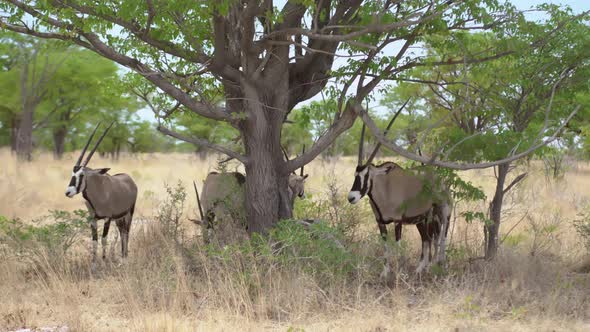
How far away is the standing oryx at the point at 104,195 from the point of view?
710 cm

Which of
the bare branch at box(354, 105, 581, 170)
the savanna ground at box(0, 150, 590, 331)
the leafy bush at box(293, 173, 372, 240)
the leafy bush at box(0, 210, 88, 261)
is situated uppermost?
the bare branch at box(354, 105, 581, 170)

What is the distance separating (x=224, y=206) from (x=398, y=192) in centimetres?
234

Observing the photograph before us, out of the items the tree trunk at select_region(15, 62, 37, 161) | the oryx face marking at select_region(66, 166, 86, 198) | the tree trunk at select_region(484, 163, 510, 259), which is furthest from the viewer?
the tree trunk at select_region(15, 62, 37, 161)

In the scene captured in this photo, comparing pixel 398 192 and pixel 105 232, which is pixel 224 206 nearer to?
pixel 105 232

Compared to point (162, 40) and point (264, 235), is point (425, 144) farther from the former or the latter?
point (162, 40)

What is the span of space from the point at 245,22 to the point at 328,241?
2.39m

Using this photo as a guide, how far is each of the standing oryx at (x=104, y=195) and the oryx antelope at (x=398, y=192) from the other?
9.38 ft

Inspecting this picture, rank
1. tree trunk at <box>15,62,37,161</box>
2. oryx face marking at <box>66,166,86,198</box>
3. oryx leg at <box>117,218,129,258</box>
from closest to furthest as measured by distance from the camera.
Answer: oryx face marking at <box>66,166,86,198</box>, oryx leg at <box>117,218,129,258</box>, tree trunk at <box>15,62,37,161</box>

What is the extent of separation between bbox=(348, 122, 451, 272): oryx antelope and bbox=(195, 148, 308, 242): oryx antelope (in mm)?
1557

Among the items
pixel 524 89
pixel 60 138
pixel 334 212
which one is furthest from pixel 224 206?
pixel 60 138

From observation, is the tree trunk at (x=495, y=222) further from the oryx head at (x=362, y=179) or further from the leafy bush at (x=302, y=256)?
the leafy bush at (x=302, y=256)

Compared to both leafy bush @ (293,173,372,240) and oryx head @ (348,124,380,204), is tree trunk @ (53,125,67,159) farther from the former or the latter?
oryx head @ (348,124,380,204)

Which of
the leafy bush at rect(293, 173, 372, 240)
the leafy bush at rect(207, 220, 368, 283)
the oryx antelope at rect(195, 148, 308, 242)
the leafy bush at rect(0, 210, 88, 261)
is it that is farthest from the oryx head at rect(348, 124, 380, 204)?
the leafy bush at rect(0, 210, 88, 261)

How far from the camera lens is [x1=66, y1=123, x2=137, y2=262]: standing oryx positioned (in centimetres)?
710
